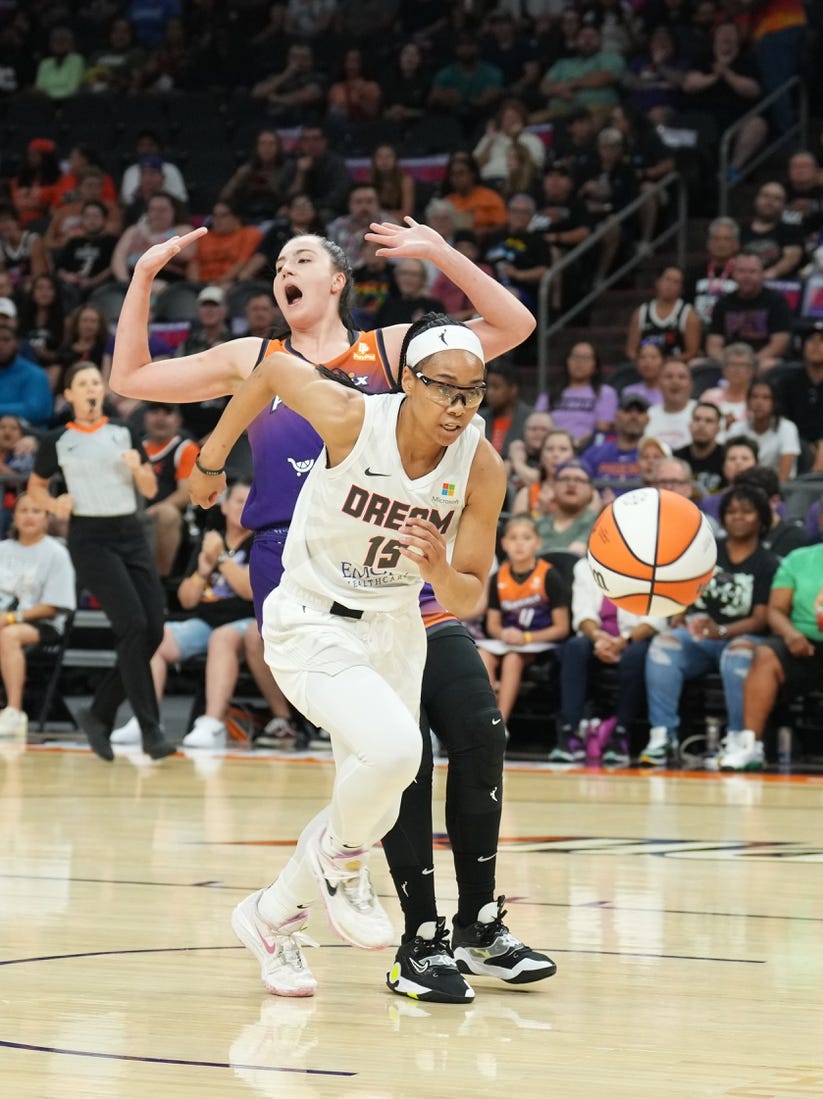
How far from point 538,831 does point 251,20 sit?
14.1 m

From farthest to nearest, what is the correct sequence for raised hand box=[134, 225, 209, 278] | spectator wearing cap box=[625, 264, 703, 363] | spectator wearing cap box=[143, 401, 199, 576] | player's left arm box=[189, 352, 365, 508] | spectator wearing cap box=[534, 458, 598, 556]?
1. spectator wearing cap box=[625, 264, 703, 363]
2. spectator wearing cap box=[143, 401, 199, 576]
3. spectator wearing cap box=[534, 458, 598, 556]
4. raised hand box=[134, 225, 209, 278]
5. player's left arm box=[189, 352, 365, 508]

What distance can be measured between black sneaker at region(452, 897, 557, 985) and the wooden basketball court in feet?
0.18

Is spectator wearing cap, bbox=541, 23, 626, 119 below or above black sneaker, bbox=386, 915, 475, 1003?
above

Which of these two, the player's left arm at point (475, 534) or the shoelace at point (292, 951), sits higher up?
the player's left arm at point (475, 534)

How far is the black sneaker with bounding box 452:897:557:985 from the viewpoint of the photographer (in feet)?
14.9

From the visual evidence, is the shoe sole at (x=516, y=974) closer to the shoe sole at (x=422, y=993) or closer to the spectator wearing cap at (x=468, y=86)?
the shoe sole at (x=422, y=993)

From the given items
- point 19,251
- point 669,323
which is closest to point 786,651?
point 669,323

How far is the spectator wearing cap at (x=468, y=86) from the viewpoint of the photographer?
1742cm

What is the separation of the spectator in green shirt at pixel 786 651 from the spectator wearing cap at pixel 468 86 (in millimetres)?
8069

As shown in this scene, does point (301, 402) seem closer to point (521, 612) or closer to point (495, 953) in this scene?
point (495, 953)

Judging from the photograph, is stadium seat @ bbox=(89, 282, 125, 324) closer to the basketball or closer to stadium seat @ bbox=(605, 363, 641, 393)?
stadium seat @ bbox=(605, 363, 641, 393)

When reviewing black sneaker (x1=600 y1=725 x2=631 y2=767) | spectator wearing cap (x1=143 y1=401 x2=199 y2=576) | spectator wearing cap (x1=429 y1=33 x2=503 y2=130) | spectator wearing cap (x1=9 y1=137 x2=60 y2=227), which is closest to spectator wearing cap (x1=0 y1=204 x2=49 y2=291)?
spectator wearing cap (x1=9 y1=137 x2=60 y2=227)

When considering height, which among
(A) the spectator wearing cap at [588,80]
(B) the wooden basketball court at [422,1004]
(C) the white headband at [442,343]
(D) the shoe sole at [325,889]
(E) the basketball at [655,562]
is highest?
(A) the spectator wearing cap at [588,80]

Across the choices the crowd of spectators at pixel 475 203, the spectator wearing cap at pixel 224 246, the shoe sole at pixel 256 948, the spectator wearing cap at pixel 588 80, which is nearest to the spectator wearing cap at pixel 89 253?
the crowd of spectators at pixel 475 203
